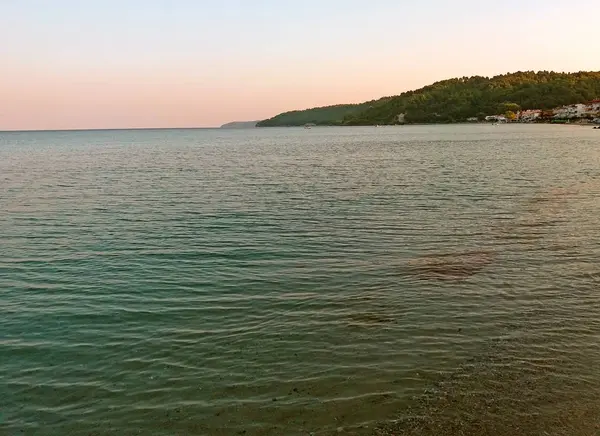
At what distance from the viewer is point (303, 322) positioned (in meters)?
17.1

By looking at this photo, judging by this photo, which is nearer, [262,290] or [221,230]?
[262,290]

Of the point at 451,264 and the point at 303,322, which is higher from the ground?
the point at 303,322

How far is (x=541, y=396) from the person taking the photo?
474 inches

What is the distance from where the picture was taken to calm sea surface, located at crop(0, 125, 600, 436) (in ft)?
38.8

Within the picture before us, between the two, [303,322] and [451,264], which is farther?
[451,264]

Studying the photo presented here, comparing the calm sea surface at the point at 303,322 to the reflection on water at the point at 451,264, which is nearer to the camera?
the calm sea surface at the point at 303,322

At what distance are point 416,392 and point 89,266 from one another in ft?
57.2

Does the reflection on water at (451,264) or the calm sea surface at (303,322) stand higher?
the calm sea surface at (303,322)

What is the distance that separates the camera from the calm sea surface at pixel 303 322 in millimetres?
11812

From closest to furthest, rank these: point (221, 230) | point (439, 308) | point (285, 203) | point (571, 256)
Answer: point (439, 308) → point (571, 256) → point (221, 230) → point (285, 203)

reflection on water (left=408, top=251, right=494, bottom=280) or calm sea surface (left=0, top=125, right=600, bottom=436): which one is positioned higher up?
calm sea surface (left=0, top=125, right=600, bottom=436)

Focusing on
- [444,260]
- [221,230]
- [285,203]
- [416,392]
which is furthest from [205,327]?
[285,203]

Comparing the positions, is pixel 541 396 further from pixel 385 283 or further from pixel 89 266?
pixel 89 266

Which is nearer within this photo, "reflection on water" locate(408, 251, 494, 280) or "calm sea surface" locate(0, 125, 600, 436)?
"calm sea surface" locate(0, 125, 600, 436)
